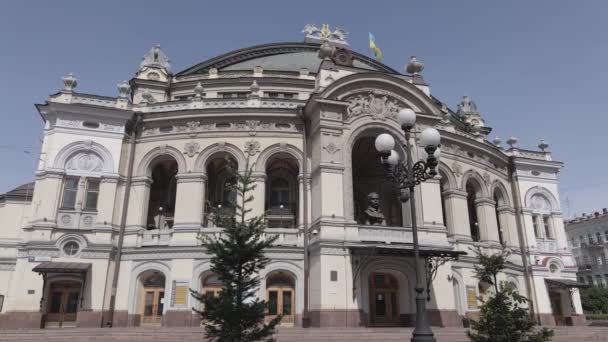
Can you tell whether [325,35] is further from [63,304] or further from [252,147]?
[63,304]

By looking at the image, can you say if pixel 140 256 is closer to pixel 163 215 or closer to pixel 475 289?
pixel 163 215

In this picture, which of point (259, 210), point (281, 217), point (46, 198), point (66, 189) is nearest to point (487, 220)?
point (281, 217)

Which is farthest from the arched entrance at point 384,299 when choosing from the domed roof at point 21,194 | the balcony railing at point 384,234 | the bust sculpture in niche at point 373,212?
the domed roof at point 21,194

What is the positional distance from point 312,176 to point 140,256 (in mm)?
10669

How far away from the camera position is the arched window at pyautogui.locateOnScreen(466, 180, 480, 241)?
3230 cm

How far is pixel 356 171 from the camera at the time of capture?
31375 millimetres

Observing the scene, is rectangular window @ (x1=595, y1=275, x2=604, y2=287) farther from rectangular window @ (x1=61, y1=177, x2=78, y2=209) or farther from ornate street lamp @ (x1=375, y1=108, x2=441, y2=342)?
rectangular window @ (x1=61, y1=177, x2=78, y2=209)

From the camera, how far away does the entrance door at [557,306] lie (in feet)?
108

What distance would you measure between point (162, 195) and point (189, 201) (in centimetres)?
480

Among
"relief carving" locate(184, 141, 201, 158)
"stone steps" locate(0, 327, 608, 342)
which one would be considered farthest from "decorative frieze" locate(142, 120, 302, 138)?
"stone steps" locate(0, 327, 608, 342)

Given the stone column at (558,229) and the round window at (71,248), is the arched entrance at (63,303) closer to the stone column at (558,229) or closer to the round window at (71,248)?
the round window at (71,248)

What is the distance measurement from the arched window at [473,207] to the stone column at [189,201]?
18.9m

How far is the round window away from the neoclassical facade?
0.05 metres

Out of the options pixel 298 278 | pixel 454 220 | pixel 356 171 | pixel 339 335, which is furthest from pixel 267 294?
pixel 454 220
